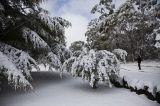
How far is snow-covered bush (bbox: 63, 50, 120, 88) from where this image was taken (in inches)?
392

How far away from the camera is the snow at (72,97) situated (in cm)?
866

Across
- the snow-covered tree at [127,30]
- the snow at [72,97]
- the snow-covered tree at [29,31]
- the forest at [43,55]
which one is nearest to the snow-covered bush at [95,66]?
the forest at [43,55]

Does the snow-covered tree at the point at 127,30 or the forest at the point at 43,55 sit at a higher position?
the snow-covered tree at the point at 127,30

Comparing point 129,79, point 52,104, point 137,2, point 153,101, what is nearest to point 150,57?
point 137,2

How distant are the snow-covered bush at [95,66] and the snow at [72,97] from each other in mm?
624

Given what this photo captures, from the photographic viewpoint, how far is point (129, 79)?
1116 cm

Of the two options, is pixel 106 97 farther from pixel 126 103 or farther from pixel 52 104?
pixel 52 104

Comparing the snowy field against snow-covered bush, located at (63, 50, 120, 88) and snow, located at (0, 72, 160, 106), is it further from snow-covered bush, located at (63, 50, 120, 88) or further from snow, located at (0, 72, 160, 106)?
snow-covered bush, located at (63, 50, 120, 88)

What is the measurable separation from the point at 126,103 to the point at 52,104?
304 cm

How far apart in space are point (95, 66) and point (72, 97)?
6.29 ft

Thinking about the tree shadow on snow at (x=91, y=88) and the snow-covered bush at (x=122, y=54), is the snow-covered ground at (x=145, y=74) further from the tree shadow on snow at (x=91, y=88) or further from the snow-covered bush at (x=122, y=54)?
the tree shadow on snow at (x=91, y=88)

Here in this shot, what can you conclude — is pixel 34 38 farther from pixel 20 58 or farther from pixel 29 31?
pixel 20 58

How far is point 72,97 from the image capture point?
9445 millimetres

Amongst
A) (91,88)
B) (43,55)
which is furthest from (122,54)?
(43,55)
